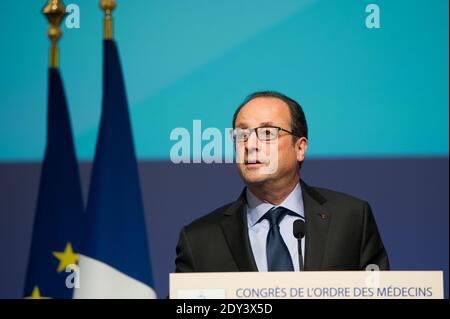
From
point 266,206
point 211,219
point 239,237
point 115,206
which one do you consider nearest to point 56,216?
point 115,206

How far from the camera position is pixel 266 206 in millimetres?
4152

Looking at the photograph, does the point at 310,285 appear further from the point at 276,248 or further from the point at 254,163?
the point at 254,163

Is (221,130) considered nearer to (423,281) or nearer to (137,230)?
(137,230)

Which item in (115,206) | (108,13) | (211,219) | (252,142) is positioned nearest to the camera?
(252,142)

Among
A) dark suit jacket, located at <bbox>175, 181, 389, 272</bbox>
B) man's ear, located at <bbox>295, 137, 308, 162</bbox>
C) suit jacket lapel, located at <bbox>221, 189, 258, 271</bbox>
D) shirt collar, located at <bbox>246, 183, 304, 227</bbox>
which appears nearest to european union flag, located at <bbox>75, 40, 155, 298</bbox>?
dark suit jacket, located at <bbox>175, 181, 389, 272</bbox>

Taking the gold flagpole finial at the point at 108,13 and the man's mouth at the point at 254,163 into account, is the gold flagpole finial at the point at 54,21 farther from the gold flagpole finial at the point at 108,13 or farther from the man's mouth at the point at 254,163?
Answer: the man's mouth at the point at 254,163

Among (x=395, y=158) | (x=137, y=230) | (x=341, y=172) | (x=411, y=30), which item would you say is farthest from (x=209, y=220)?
(x=411, y=30)

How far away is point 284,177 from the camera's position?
419cm

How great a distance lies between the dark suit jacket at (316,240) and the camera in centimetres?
403

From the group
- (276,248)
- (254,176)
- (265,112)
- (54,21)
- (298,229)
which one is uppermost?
(54,21)

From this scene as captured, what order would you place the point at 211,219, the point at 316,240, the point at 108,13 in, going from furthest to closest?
the point at 108,13 < the point at 211,219 < the point at 316,240

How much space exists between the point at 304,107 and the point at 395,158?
0.57m

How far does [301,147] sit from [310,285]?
2.59 ft

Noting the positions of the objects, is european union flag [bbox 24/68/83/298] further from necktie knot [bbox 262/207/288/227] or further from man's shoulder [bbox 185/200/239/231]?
necktie knot [bbox 262/207/288/227]
